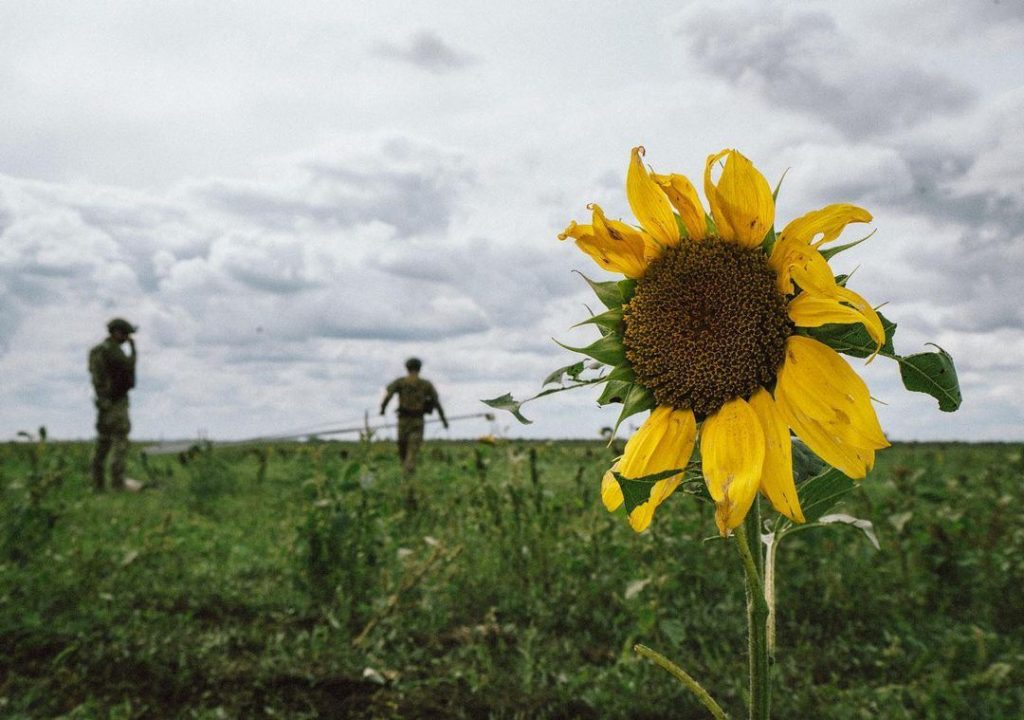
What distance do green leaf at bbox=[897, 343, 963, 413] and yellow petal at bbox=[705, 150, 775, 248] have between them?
269 millimetres

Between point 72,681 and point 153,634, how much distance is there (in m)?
0.50

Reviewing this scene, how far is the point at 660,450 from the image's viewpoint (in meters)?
1.20

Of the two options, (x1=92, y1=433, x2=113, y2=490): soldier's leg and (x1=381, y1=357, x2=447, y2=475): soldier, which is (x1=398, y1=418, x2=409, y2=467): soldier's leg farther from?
(x1=92, y1=433, x2=113, y2=490): soldier's leg

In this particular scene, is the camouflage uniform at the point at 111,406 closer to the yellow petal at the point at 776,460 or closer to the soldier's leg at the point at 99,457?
the soldier's leg at the point at 99,457

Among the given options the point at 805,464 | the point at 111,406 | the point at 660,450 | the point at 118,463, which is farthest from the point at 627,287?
the point at 111,406

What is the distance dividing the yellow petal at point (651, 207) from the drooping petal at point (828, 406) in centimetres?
25

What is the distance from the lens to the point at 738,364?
3.87ft

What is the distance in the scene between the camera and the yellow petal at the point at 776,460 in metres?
1.07

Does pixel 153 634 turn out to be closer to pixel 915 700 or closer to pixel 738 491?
pixel 915 700

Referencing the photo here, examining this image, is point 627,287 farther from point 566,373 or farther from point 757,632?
point 757,632

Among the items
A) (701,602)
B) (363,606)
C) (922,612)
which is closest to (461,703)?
(363,606)

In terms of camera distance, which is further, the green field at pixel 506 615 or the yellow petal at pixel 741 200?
the green field at pixel 506 615

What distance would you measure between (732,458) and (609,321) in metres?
0.29

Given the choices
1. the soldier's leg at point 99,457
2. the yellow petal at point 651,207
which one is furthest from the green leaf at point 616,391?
the soldier's leg at point 99,457
